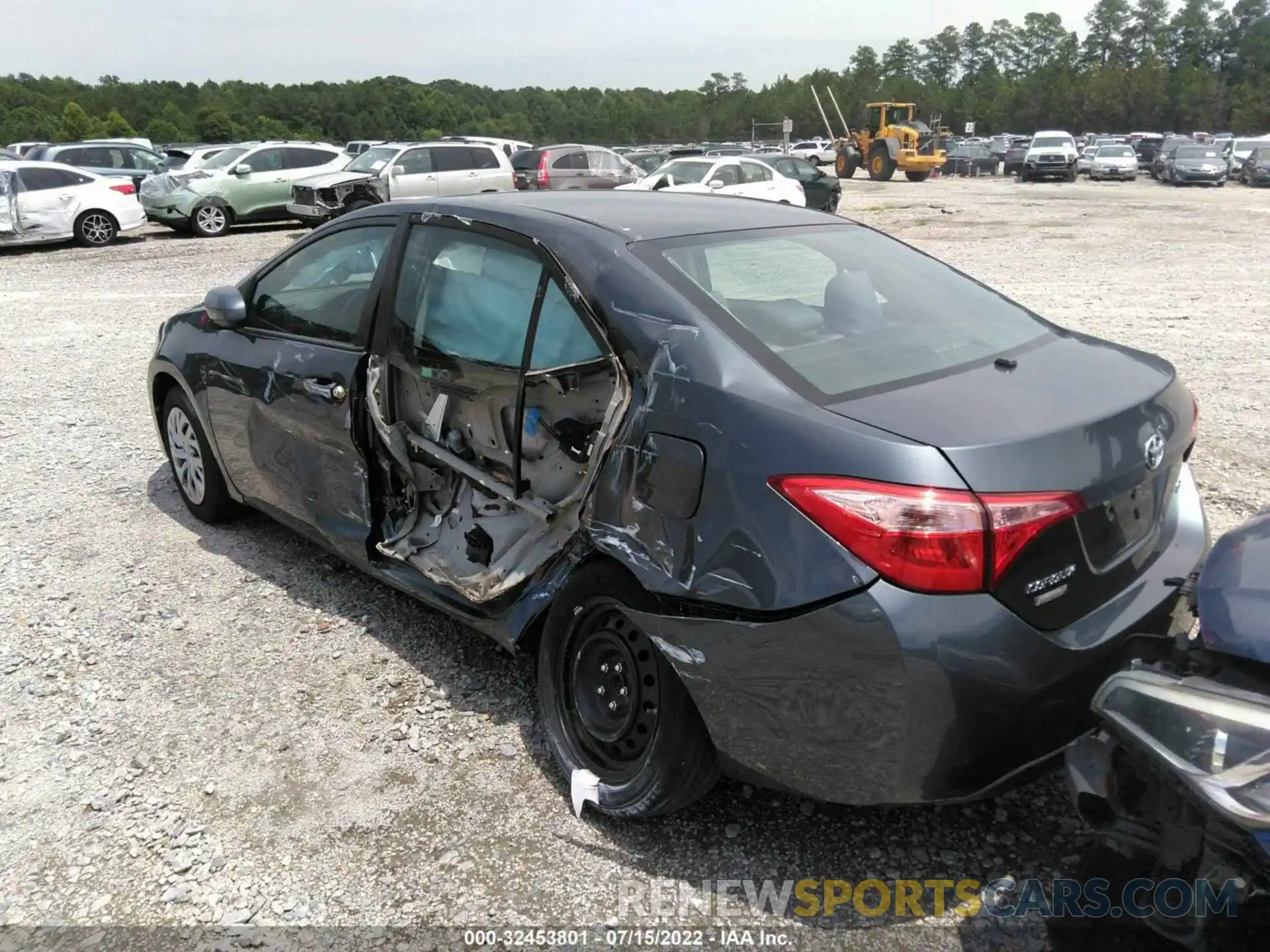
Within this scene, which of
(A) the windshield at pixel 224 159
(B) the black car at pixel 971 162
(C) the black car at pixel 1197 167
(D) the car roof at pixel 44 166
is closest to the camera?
(D) the car roof at pixel 44 166

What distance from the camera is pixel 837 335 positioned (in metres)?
2.71

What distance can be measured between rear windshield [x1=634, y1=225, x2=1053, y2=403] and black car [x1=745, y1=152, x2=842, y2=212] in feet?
60.7

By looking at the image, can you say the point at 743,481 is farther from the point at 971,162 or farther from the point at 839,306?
the point at 971,162

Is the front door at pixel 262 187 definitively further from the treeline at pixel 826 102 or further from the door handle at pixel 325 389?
the treeline at pixel 826 102

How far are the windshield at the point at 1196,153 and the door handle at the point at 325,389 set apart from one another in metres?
36.7

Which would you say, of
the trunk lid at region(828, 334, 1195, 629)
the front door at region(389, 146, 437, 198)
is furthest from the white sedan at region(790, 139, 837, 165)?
the trunk lid at region(828, 334, 1195, 629)

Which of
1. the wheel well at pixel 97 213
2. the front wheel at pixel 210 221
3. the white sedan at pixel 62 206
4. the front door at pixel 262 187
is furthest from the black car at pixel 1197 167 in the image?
the wheel well at pixel 97 213

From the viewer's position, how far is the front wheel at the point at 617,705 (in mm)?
2463

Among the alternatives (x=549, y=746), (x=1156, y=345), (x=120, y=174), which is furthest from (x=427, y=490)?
(x=120, y=174)

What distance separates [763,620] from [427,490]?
1.80m

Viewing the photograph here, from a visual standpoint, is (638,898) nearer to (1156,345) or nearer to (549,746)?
(549,746)

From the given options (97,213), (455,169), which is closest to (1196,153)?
(455,169)

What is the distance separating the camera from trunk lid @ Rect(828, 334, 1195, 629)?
6.82 ft

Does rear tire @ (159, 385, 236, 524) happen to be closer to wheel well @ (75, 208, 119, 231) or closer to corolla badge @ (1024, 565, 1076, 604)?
corolla badge @ (1024, 565, 1076, 604)
